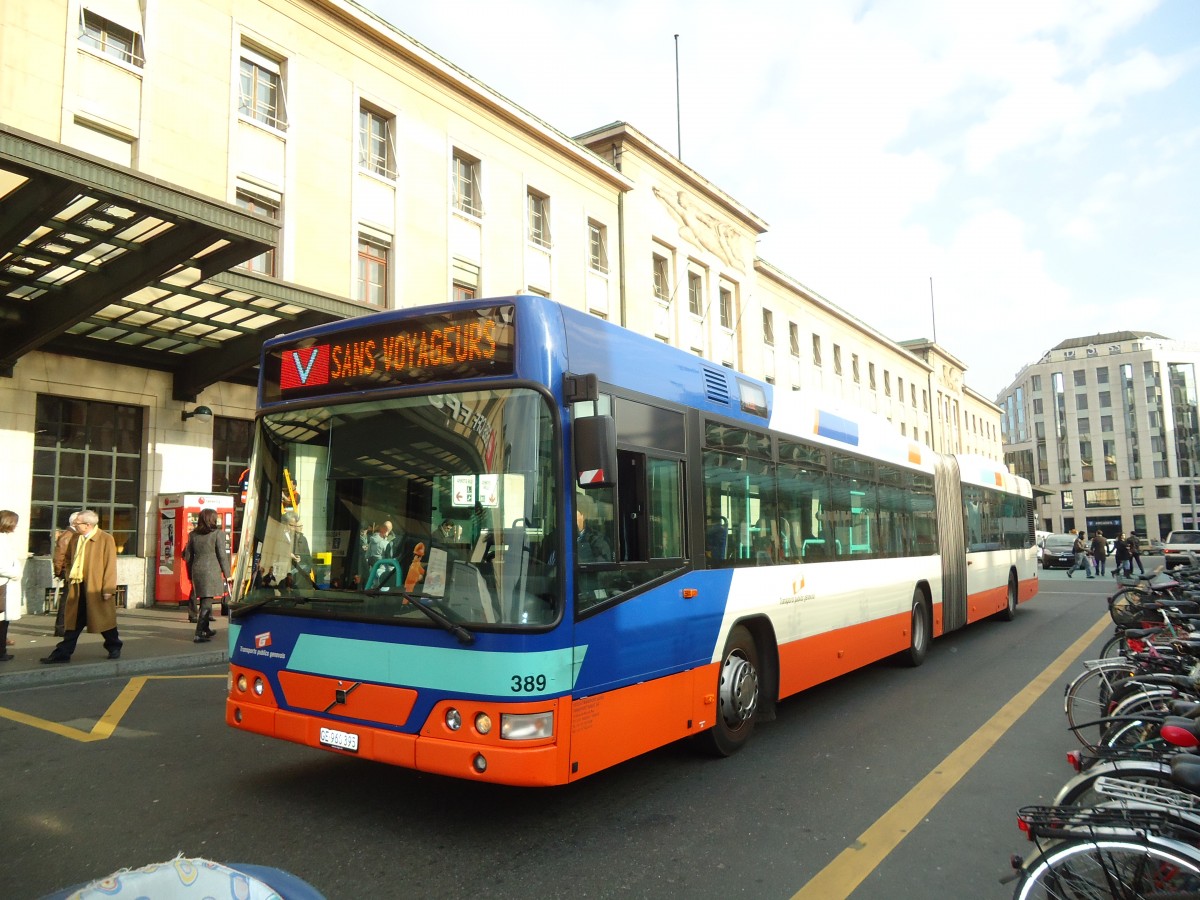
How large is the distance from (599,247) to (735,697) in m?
22.9

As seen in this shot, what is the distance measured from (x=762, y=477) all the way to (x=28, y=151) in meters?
8.88

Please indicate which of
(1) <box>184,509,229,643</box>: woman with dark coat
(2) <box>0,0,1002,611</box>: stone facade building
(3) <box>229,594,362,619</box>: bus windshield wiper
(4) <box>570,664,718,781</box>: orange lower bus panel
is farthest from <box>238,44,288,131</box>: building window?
(4) <box>570,664,718,781</box>: orange lower bus panel

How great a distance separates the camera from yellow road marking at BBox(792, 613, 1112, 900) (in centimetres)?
383

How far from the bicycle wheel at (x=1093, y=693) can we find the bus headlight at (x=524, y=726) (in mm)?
3699

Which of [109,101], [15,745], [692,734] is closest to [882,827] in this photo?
[692,734]

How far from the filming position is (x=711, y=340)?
107 feet

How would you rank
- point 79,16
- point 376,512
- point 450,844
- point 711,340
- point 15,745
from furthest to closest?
point 711,340 → point 79,16 → point 15,745 → point 376,512 → point 450,844

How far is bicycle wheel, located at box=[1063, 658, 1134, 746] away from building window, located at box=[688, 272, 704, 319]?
26.3 meters

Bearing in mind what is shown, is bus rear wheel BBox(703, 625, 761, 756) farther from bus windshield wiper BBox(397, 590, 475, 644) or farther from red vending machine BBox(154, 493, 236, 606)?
red vending machine BBox(154, 493, 236, 606)

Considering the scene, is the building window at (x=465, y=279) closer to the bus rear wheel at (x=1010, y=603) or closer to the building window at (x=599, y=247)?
the building window at (x=599, y=247)

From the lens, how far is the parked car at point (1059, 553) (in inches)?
1443

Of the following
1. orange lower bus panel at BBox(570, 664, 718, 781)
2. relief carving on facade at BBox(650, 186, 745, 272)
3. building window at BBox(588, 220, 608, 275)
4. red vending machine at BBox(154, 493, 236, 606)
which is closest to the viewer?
orange lower bus panel at BBox(570, 664, 718, 781)

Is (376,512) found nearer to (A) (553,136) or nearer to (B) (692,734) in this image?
(B) (692,734)

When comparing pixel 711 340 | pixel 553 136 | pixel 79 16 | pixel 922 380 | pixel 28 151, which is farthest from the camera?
pixel 922 380
